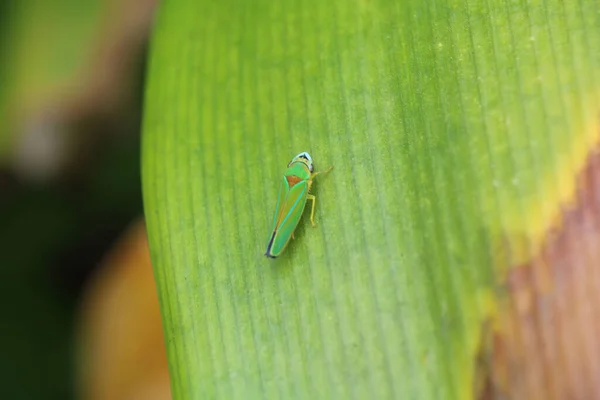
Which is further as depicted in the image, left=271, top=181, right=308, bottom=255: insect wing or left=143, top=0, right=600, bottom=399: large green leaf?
left=271, top=181, right=308, bottom=255: insect wing

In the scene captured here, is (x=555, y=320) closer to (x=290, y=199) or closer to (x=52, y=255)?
(x=290, y=199)

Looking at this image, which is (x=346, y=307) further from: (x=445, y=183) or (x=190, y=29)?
(x=190, y=29)

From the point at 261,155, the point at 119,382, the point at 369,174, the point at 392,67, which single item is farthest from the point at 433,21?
the point at 119,382

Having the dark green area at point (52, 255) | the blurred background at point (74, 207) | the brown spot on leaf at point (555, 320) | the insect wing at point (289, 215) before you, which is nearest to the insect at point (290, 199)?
the insect wing at point (289, 215)

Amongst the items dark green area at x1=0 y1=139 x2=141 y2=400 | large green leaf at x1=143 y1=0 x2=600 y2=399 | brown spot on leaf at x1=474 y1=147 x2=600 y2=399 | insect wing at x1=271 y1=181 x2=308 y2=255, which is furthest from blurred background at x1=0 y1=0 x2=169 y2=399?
brown spot on leaf at x1=474 y1=147 x2=600 y2=399

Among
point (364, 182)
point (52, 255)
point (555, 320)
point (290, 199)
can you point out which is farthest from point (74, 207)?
point (555, 320)

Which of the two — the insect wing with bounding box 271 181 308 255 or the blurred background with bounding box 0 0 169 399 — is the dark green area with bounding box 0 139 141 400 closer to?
the blurred background with bounding box 0 0 169 399
